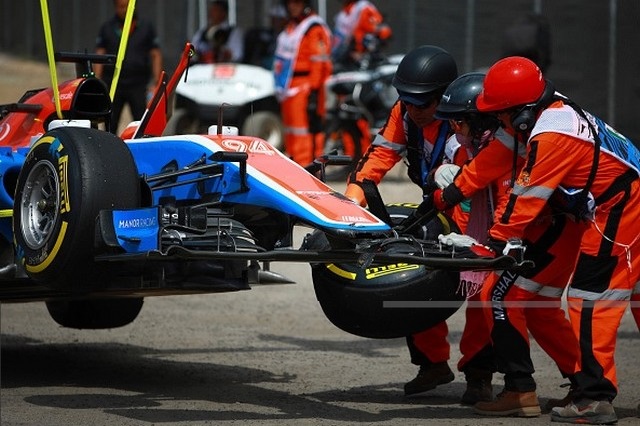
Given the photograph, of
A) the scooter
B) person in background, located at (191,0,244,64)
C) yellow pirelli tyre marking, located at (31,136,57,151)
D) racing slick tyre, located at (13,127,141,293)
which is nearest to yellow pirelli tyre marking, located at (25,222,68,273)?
racing slick tyre, located at (13,127,141,293)

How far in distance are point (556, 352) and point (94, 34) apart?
74.9ft

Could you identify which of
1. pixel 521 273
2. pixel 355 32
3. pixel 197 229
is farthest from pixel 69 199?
pixel 355 32

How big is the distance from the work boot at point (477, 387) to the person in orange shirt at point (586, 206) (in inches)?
25.1

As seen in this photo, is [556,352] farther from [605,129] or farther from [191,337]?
[191,337]

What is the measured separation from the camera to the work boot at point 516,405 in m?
7.20

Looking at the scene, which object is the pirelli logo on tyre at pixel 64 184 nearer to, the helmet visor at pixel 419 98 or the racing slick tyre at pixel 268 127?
the helmet visor at pixel 419 98

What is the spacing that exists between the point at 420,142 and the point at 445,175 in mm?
569

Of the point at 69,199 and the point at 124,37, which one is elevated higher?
the point at 124,37

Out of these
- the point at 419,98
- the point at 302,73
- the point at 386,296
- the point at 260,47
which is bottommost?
the point at 260,47

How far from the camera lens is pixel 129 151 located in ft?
23.0

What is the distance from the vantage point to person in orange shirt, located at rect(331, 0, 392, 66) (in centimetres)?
1811

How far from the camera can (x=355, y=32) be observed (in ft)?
60.0

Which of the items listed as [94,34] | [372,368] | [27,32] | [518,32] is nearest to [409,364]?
[372,368]

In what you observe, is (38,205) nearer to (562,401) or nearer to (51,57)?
(51,57)
